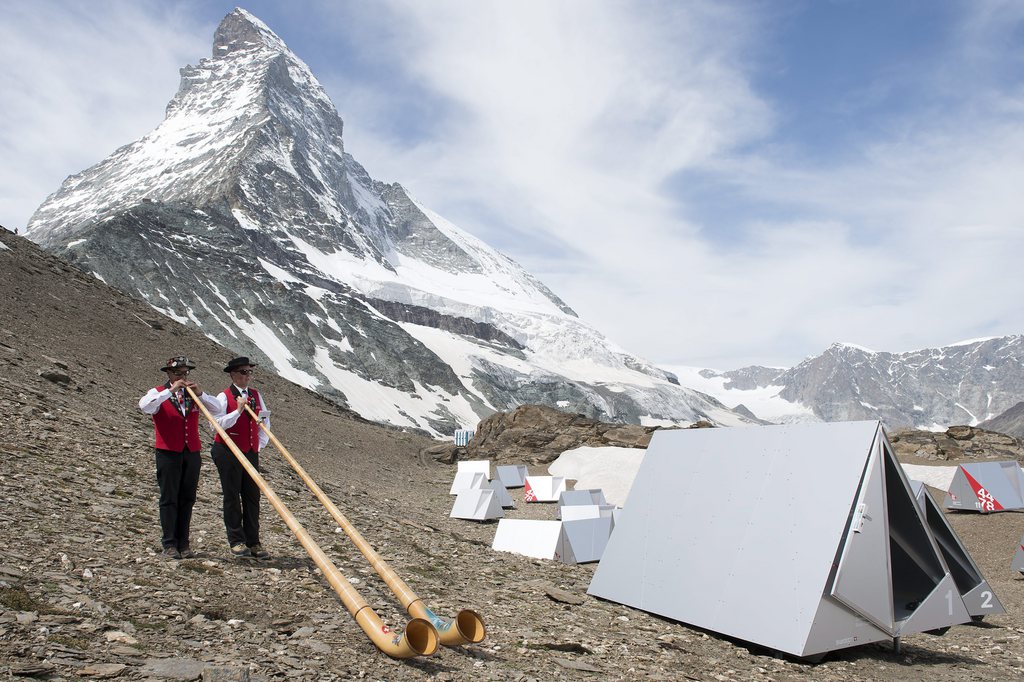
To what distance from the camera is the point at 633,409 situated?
634 feet

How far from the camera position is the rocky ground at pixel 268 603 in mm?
5387

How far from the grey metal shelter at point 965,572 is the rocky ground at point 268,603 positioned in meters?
0.39

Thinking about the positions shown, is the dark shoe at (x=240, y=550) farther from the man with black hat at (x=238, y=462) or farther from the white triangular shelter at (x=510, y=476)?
the white triangular shelter at (x=510, y=476)

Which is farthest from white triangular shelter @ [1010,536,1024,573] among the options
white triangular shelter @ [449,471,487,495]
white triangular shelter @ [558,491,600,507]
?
white triangular shelter @ [449,471,487,495]

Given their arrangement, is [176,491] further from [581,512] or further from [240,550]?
[581,512]

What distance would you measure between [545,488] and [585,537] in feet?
51.8

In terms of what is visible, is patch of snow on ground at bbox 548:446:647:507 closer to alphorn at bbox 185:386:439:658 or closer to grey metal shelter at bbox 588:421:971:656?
grey metal shelter at bbox 588:421:971:656

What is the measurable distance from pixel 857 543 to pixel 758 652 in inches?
68.6

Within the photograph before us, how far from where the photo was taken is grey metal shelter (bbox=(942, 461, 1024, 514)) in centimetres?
2298

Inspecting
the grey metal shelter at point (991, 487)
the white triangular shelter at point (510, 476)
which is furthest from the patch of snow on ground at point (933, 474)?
the white triangular shelter at point (510, 476)

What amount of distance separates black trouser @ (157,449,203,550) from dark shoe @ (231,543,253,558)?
1.81 feet

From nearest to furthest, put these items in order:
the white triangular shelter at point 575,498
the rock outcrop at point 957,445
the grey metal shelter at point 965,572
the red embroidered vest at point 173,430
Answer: the red embroidered vest at point 173,430 < the grey metal shelter at point 965,572 < the white triangular shelter at point 575,498 < the rock outcrop at point 957,445

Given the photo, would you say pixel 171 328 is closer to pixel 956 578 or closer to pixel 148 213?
pixel 956 578

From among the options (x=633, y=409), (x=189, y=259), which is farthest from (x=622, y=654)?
(x=633, y=409)
